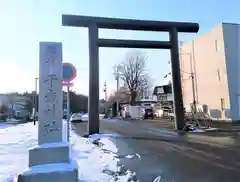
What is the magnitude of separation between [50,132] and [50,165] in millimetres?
652

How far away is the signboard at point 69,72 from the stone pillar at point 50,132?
2.65 metres

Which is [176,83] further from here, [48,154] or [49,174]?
[49,174]

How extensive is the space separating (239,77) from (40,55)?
25615mm

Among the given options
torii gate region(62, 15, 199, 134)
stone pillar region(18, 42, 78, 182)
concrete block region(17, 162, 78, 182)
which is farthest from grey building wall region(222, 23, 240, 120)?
concrete block region(17, 162, 78, 182)

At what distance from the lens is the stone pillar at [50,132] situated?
4211mm

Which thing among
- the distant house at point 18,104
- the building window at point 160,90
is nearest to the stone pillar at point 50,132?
the building window at point 160,90

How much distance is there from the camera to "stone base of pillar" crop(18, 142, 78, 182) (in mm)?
4160

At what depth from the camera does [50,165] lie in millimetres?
4355

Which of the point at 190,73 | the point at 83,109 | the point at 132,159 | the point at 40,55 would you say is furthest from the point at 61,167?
the point at 83,109

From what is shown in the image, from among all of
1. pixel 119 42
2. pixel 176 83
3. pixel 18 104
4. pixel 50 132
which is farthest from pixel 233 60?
pixel 18 104

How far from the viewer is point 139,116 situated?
42875 mm

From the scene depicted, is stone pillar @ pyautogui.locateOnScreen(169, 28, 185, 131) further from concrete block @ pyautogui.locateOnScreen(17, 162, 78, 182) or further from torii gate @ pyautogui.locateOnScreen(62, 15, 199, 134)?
concrete block @ pyautogui.locateOnScreen(17, 162, 78, 182)

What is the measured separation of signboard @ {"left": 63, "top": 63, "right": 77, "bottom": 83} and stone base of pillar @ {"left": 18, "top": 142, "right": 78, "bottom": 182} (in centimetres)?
331

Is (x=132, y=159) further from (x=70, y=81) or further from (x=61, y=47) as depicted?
(x=61, y=47)
